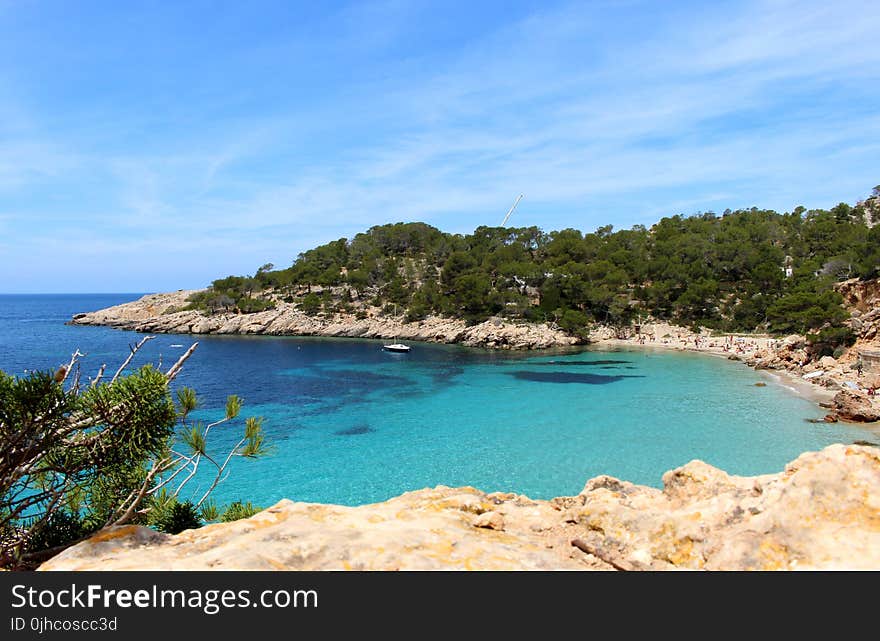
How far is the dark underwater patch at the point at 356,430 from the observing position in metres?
26.4

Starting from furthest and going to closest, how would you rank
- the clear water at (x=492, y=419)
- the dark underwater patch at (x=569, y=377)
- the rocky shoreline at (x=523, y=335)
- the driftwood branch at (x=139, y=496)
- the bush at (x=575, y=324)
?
the bush at (x=575, y=324) < the dark underwater patch at (x=569, y=377) < the rocky shoreline at (x=523, y=335) < the clear water at (x=492, y=419) < the driftwood branch at (x=139, y=496)

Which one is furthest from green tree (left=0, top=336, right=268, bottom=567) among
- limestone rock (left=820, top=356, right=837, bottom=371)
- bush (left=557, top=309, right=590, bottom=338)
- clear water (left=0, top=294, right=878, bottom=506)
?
bush (left=557, top=309, right=590, bottom=338)

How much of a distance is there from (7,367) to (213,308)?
40945 mm

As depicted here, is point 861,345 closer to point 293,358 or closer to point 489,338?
point 489,338

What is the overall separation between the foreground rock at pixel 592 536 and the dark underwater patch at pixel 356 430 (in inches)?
863

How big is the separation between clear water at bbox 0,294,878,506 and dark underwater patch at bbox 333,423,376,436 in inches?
8.8

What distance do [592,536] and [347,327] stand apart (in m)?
69.6

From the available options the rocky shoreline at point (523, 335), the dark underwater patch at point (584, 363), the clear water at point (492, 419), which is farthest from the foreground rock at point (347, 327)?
the dark underwater patch at point (584, 363)

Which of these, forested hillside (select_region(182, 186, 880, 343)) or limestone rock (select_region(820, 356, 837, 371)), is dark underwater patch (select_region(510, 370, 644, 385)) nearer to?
limestone rock (select_region(820, 356, 837, 371))

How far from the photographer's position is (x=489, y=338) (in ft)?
203

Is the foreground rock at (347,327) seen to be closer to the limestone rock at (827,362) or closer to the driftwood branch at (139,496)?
the limestone rock at (827,362)

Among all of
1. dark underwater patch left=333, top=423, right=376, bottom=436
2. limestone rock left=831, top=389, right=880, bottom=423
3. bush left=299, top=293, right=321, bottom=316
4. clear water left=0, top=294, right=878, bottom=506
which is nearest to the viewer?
clear water left=0, top=294, right=878, bottom=506

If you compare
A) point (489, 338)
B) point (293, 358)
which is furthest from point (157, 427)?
point (489, 338)

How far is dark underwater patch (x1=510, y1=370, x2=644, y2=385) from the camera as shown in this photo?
39.2 meters
